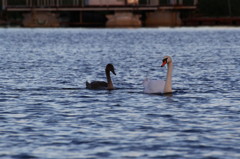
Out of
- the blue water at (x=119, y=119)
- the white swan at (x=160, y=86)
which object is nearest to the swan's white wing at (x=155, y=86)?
the white swan at (x=160, y=86)

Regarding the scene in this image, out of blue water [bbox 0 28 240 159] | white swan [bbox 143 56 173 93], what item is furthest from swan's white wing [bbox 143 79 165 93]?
blue water [bbox 0 28 240 159]

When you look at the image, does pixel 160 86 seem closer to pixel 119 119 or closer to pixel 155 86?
pixel 155 86

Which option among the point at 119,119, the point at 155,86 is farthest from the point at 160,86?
the point at 119,119

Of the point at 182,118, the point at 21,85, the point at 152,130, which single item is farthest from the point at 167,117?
the point at 21,85

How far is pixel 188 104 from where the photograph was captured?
31.2 meters

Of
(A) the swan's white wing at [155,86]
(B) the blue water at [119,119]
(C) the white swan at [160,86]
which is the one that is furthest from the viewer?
(A) the swan's white wing at [155,86]

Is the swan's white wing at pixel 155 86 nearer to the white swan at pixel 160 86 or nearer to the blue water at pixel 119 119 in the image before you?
the white swan at pixel 160 86

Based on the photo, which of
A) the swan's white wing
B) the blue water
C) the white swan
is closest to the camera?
the blue water

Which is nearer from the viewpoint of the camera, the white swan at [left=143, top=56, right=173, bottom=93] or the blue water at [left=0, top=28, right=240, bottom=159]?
the blue water at [left=0, top=28, right=240, bottom=159]

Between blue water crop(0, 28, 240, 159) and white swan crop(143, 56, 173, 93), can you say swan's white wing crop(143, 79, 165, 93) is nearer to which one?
white swan crop(143, 56, 173, 93)

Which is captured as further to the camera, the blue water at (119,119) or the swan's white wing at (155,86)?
the swan's white wing at (155,86)

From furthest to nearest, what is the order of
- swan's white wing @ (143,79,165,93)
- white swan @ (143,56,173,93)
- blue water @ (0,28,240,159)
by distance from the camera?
swan's white wing @ (143,79,165,93), white swan @ (143,56,173,93), blue water @ (0,28,240,159)

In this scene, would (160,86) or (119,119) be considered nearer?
(119,119)

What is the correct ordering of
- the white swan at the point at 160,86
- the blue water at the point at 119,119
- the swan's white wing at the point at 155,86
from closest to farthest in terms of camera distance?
the blue water at the point at 119,119 < the white swan at the point at 160,86 < the swan's white wing at the point at 155,86
